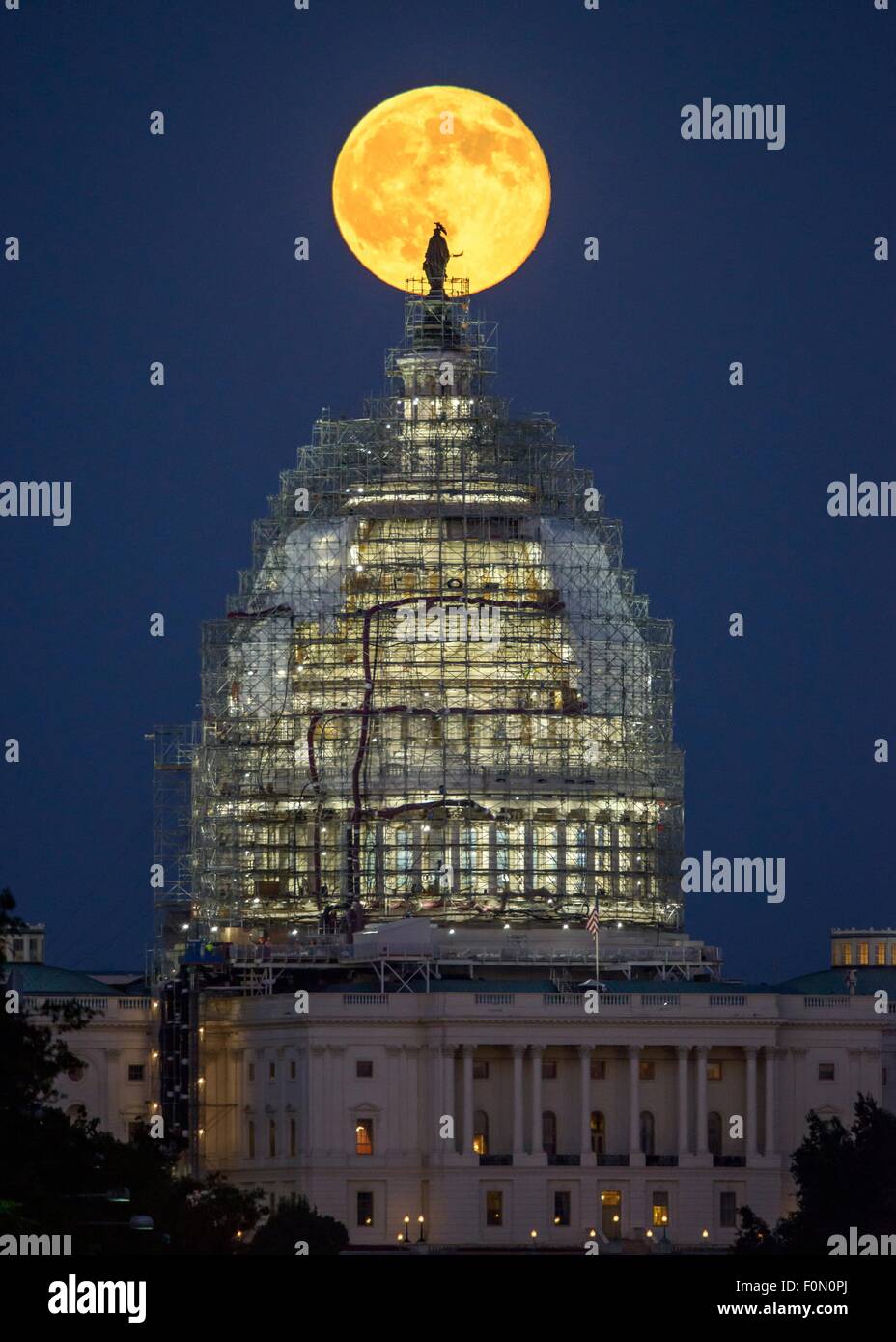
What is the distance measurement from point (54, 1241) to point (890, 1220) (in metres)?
→ 65.8

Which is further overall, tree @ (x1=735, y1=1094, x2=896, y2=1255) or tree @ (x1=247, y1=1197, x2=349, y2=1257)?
tree @ (x1=247, y1=1197, x2=349, y2=1257)

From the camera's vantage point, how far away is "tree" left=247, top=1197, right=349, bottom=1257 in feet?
575

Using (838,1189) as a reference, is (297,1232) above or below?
below

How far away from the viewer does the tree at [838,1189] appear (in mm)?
172750

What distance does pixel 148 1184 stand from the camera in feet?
510

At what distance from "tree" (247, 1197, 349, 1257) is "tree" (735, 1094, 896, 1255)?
52.7ft

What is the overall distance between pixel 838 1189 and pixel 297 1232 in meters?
21.3

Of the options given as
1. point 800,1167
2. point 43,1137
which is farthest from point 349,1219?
point 43,1137

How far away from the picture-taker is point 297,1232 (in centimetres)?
17788

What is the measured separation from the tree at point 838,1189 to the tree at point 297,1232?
16.1 meters

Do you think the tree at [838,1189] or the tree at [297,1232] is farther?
the tree at [297,1232]

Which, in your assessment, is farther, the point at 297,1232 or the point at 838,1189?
the point at 838,1189
